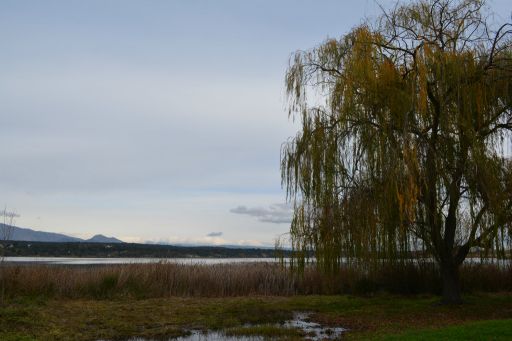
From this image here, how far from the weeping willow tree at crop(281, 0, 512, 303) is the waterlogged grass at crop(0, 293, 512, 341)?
146 cm

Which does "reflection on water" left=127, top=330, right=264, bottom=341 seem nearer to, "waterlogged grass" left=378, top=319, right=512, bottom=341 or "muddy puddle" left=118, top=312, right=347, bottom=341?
"muddy puddle" left=118, top=312, right=347, bottom=341

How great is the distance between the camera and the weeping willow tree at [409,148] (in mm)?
12477

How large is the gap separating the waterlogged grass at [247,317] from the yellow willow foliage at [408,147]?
1532mm

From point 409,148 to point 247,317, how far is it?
5.84 metres

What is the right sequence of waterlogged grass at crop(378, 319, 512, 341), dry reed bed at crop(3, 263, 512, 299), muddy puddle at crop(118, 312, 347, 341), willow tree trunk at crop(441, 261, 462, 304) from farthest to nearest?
dry reed bed at crop(3, 263, 512, 299) → willow tree trunk at crop(441, 261, 462, 304) → muddy puddle at crop(118, 312, 347, 341) → waterlogged grass at crop(378, 319, 512, 341)

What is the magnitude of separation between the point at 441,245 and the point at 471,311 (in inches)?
68.6

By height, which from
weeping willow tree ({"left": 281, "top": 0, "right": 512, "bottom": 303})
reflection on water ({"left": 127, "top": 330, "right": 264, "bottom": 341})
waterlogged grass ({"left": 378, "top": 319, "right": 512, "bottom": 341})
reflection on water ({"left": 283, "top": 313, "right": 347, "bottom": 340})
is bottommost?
reflection on water ({"left": 127, "top": 330, "right": 264, "bottom": 341})

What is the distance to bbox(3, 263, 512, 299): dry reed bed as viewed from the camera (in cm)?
1772

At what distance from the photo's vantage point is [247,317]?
13820 millimetres

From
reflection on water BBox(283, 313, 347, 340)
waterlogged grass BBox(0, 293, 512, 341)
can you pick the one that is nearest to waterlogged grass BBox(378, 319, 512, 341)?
waterlogged grass BBox(0, 293, 512, 341)

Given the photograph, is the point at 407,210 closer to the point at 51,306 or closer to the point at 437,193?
the point at 437,193

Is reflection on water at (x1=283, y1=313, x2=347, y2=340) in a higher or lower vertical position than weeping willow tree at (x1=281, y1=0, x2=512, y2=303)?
lower

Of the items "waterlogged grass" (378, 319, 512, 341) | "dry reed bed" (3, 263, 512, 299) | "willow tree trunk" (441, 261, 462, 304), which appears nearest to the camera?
"waterlogged grass" (378, 319, 512, 341)

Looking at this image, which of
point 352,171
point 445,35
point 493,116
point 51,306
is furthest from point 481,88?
point 51,306
